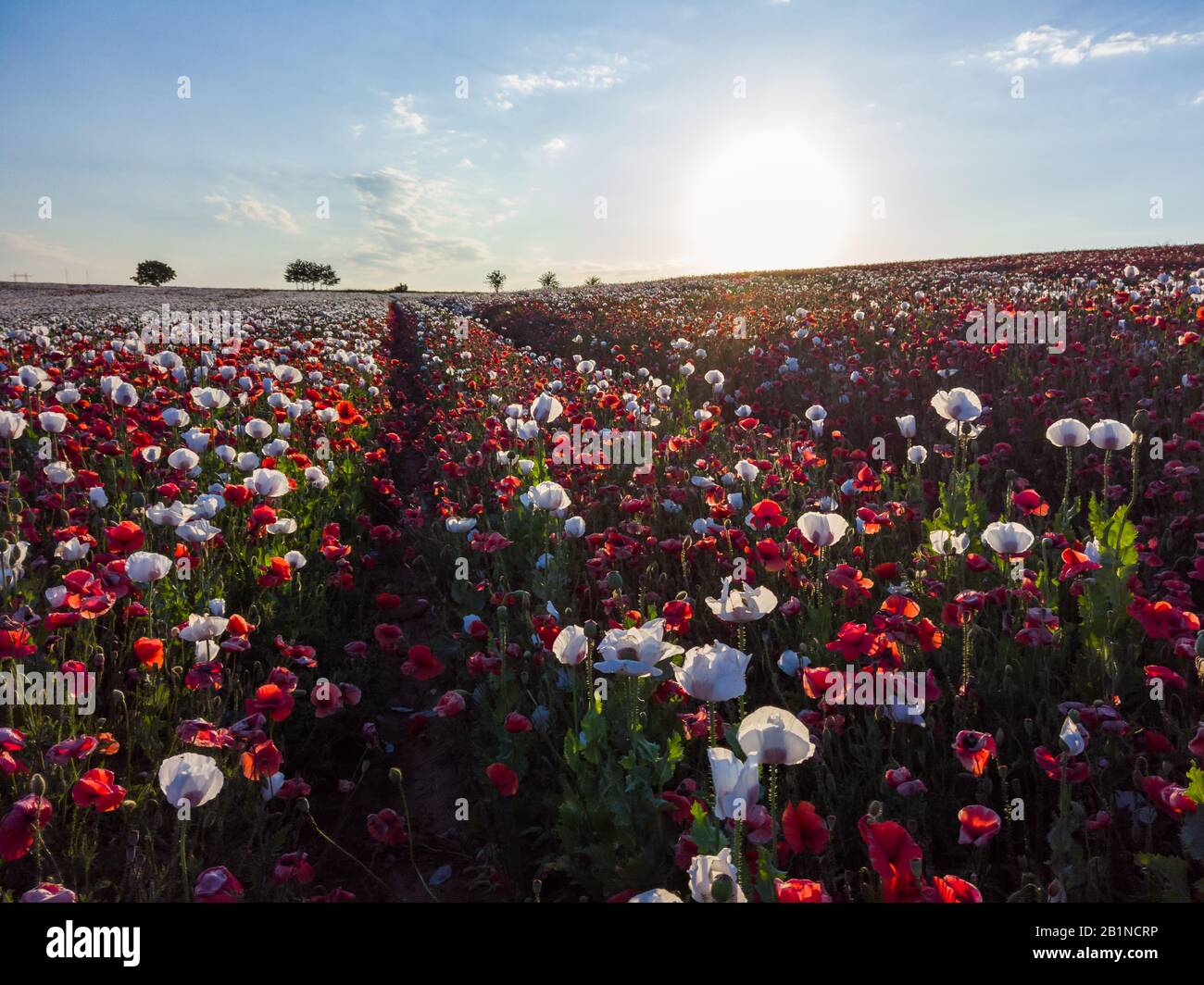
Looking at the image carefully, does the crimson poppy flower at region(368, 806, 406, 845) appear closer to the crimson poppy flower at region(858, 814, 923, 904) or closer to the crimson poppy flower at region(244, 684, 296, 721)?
the crimson poppy flower at region(244, 684, 296, 721)

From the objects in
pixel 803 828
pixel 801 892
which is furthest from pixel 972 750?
pixel 801 892

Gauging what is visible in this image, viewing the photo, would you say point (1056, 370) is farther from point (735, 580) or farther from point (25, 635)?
point (25, 635)

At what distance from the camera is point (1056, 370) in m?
6.74

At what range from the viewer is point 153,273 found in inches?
3386

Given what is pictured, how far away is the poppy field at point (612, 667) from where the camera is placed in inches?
85.6

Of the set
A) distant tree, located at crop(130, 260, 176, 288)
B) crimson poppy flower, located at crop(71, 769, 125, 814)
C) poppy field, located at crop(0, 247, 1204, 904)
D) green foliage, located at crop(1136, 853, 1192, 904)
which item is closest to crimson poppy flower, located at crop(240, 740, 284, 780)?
poppy field, located at crop(0, 247, 1204, 904)

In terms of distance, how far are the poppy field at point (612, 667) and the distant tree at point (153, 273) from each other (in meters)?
94.1

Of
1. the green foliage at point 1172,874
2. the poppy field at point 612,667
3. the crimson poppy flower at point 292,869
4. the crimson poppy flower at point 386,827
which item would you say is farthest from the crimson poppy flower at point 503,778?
the green foliage at point 1172,874

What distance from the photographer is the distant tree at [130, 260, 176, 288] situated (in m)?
85.8

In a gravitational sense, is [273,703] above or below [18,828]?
above

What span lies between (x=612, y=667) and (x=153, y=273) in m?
101

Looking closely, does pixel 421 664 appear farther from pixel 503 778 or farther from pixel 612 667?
pixel 612 667

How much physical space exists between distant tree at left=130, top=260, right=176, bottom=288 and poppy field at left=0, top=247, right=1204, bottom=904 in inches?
3704

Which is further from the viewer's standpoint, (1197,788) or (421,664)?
(421,664)
